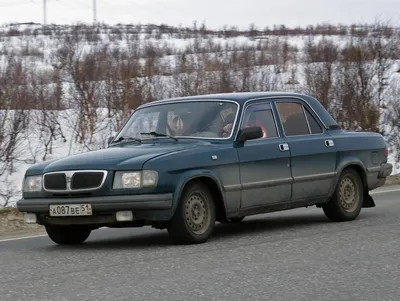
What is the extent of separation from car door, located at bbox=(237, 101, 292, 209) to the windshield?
21 cm

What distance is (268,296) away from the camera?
6.17m

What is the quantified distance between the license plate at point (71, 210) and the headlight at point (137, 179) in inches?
15.1

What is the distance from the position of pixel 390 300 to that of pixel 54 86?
33.3 meters

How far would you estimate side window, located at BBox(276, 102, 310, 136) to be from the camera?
35.3 ft

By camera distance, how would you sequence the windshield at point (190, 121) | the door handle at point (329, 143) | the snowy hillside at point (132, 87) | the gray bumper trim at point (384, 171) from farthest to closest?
the snowy hillside at point (132, 87) → the gray bumper trim at point (384, 171) → the door handle at point (329, 143) → the windshield at point (190, 121)

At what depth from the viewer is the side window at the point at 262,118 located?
1030 centimetres

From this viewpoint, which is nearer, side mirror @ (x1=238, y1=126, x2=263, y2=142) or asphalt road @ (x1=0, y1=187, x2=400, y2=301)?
asphalt road @ (x1=0, y1=187, x2=400, y2=301)

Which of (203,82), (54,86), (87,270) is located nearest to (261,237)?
(87,270)

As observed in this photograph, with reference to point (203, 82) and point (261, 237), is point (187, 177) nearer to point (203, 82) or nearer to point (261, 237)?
point (261, 237)

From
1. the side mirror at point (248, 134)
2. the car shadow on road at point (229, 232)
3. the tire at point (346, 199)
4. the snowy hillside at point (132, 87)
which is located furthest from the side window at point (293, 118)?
the snowy hillside at point (132, 87)

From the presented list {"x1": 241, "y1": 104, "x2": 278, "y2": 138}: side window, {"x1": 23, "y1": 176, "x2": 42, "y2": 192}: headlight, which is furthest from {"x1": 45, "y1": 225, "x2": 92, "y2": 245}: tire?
{"x1": 241, "y1": 104, "x2": 278, "y2": 138}: side window

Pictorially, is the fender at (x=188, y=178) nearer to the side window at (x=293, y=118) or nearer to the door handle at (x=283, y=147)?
the door handle at (x=283, y=147)

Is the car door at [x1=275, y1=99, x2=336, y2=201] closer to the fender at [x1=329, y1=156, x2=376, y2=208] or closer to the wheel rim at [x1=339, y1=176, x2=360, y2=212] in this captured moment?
the fender at [x1=329, y1=156, x2=376, y2=208]

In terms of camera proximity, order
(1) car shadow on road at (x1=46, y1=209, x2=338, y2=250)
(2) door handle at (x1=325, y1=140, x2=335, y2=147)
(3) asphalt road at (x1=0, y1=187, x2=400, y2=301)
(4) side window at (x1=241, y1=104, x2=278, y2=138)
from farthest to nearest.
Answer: (2) door handle at (x1=325, y1=140, x2=335, y2=147) < (4) side window at (x1=241, y1=104, x2=278, y2=138) < (1) car shadow on road at (x1=46, y1=209, x2=338, y2=250) < (3) asphalt road at (x1=0, y1=187, x2=400, y2=301)
